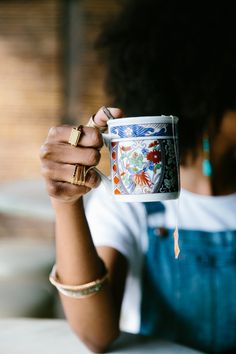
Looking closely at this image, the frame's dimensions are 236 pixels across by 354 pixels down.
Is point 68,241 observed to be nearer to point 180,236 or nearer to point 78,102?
point 180,236

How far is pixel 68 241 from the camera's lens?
3.55 ft

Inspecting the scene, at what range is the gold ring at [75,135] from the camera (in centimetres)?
88

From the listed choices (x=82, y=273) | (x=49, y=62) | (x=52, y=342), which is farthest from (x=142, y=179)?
(x=49, y=62)

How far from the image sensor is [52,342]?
1089mm

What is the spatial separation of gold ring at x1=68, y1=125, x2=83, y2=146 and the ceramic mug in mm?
64

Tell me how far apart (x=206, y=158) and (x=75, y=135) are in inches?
29.0

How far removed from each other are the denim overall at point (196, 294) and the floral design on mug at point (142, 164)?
0.64m

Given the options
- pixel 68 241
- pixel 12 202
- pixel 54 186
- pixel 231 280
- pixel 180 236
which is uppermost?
pixel 54 186

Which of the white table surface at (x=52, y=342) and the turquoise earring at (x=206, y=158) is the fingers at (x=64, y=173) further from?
the turquoise earring at (x=206, y=158)

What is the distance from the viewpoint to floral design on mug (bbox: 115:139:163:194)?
32.1 inches

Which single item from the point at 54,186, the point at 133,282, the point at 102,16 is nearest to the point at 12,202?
the point at 133,282

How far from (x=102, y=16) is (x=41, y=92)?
73cm

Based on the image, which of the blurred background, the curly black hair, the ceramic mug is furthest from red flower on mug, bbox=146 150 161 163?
the blurred background

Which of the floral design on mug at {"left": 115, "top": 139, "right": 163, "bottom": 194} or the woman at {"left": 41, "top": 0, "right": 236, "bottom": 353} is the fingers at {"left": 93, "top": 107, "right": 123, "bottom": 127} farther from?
the woman at {"left": 41, "top": 0, "right": 236, "bottom": 353}
